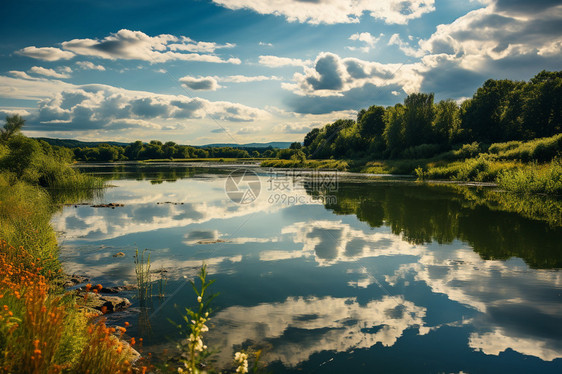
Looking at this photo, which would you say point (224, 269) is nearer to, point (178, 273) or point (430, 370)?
point (178, 273)

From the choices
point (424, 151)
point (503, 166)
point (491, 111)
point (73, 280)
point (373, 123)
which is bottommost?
point (73, 280)

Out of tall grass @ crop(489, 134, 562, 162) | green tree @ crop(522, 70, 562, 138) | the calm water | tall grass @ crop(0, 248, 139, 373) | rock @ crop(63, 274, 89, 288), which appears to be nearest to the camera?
tall grass @ crop(0, 248, 139, 373)

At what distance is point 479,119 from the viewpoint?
6956 cm

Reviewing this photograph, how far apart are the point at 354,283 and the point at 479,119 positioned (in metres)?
71.8

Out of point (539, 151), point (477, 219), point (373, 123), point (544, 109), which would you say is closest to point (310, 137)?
point (373, 123)

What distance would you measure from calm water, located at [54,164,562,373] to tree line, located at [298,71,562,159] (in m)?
51.5

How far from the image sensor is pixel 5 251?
9969 mm

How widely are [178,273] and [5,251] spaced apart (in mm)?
5083

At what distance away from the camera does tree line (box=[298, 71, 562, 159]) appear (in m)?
60.9

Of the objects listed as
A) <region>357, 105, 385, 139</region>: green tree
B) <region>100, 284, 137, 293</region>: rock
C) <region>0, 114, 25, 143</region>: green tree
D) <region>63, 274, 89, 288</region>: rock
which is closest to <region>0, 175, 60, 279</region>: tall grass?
<region>63, 274, 89, 288</region>: rock

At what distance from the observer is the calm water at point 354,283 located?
743cm

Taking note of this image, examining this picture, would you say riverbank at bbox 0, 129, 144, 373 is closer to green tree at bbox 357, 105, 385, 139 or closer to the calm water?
the calm water

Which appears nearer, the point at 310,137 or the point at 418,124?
the point at 418,124

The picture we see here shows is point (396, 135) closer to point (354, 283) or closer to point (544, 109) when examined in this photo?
point (544, 109)
